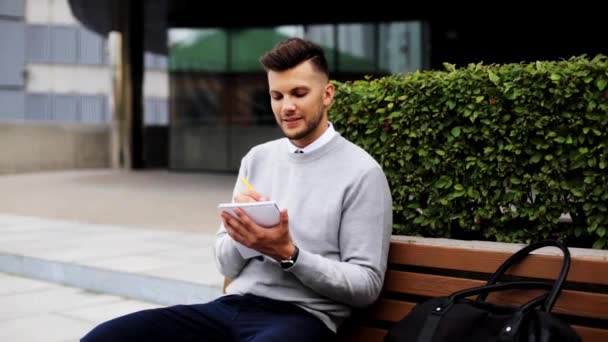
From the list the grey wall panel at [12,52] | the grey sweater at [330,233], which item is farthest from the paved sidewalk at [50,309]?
the grey wall panel at [12,52]

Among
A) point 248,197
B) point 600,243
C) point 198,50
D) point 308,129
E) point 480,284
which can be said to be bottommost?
point 480,284

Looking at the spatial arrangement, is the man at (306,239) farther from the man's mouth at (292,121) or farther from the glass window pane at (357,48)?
the glass window pane at (357,48)

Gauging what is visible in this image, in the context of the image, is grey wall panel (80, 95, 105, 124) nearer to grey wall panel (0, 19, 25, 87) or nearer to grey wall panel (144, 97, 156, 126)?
grey wall panel (0, 19, 25, 87)

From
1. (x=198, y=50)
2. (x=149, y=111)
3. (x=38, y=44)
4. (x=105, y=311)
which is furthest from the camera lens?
(x=38, y=44)

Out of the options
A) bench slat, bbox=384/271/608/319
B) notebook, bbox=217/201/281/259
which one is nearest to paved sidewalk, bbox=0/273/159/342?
bench slat, bbox=384/271/608/319

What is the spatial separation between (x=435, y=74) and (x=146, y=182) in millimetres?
12975

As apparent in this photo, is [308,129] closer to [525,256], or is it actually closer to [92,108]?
[525,256]

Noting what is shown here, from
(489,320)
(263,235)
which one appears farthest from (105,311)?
(489,320)

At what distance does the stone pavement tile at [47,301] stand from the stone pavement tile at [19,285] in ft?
0.34

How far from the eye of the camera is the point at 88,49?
151 ft

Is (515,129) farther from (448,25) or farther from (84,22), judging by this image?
(84,22)

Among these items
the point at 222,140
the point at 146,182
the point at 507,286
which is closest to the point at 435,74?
the point at 507,286

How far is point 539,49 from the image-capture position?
15.9 meters

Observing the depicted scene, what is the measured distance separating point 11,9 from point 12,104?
5243 millimetres
